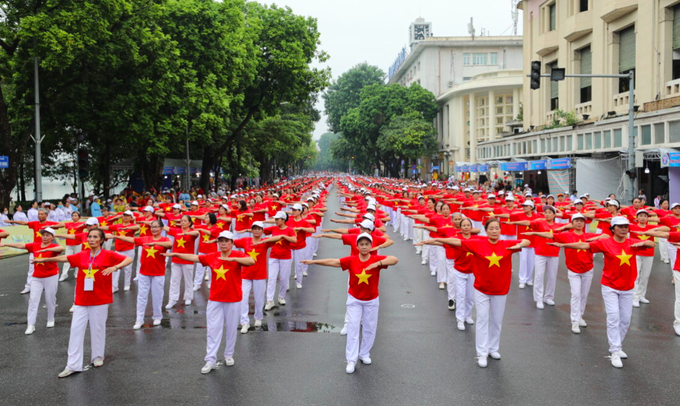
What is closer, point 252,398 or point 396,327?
point 252,398

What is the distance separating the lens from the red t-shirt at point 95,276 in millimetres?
7215

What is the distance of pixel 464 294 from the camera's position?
361 inches

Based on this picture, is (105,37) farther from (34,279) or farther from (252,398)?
(252,398)

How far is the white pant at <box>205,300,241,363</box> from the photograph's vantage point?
7.11 m

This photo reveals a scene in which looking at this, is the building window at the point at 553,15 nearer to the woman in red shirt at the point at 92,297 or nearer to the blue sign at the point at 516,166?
the blue sign at the point at 516,166

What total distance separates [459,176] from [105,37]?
50739 mm

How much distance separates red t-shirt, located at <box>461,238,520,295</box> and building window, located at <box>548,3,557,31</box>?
37785 mm

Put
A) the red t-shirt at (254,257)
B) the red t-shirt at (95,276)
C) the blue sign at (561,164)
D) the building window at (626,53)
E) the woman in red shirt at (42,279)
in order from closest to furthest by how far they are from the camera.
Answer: the red t-shirt at (95,276) < the red t-shirt at (254,257) < the woman in red shirt at (42,279) < the blue sign at (561,164) < the building window at (626,53)

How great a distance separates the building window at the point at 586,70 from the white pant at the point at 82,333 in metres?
34.8

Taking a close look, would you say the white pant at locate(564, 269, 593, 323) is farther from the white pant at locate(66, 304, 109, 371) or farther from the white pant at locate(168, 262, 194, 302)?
the white pant at locate(66, 304, 109, 371)

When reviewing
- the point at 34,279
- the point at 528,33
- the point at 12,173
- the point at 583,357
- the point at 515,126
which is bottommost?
the point at 583,357

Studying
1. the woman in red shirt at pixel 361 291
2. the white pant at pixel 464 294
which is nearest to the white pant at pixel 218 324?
the woman in red shirt at pixel 361 291

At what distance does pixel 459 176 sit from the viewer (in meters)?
66.1

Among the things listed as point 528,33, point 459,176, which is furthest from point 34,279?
point 459,176
